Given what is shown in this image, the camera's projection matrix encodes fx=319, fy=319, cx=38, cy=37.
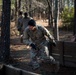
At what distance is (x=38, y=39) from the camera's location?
8.20 m

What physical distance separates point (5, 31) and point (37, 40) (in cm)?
252

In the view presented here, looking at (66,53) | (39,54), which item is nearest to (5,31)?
(66,53)

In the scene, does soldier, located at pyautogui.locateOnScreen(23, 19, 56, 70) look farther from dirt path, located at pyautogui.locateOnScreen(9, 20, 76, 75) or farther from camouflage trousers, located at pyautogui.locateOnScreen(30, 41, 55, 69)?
dirt path, located at pyautogui.locateOnScreen(9, 20, 76, 75)

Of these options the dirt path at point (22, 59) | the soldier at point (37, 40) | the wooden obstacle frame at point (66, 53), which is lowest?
the dirt path at point (22, 59)

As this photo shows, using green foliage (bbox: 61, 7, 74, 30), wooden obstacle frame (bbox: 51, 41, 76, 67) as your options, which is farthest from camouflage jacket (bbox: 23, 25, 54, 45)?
green foliage (bbox: 61, 7, 74, 30)

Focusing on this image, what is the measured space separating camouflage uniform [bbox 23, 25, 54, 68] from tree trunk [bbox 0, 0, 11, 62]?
219cm

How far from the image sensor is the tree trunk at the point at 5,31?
10.3m

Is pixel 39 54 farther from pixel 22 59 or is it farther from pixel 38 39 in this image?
pixel 22 59

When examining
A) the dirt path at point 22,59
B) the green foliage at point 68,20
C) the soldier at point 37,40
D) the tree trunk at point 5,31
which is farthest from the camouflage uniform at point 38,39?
the green foliage at point 68,20

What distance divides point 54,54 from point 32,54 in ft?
6.18

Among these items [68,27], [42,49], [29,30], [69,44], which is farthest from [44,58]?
[68,27]

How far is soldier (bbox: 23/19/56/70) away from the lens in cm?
798

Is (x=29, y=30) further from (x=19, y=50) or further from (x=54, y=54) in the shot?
(x=19, y=50)

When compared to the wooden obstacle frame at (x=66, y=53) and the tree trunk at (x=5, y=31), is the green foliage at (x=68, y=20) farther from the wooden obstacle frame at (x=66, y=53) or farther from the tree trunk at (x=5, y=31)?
the wooden obstacle frame at (x=66, y=53)
